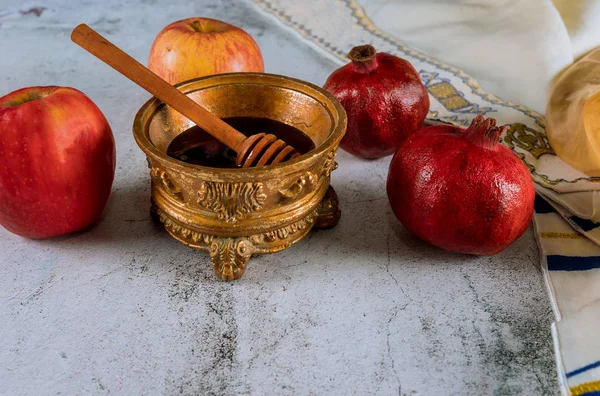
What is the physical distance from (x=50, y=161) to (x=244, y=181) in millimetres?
298

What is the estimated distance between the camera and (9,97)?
96 cm

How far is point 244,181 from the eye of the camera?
2.84ft

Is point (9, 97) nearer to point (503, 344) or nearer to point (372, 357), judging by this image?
point (372, 357)

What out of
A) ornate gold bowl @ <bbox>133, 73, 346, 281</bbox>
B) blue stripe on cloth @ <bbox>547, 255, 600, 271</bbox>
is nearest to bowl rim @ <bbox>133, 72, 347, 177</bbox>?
ornate gold bowl @ <bbox>133, 73, 346, 281</bbox>

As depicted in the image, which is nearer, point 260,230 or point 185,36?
point 260,230

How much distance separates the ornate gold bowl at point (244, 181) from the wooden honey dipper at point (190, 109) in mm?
39

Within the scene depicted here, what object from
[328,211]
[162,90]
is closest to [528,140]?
[328,211]

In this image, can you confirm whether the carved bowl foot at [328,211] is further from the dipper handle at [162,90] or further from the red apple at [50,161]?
the red apple at [50,161]

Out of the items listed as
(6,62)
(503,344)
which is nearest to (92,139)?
(503,344)

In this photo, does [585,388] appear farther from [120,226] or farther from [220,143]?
[120,226]

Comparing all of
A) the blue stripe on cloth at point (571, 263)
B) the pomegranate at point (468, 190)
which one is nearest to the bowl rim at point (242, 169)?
the pomegranate at point (468, 190)

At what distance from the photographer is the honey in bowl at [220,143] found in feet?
3.23

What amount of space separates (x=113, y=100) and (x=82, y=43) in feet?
1.64

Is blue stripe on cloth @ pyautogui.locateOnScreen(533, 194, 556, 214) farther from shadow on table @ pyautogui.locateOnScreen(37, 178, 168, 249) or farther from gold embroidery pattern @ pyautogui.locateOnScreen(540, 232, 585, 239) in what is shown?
shadow on table @ pyautogui.locateOnScreen(37, 178, 168, 249)
